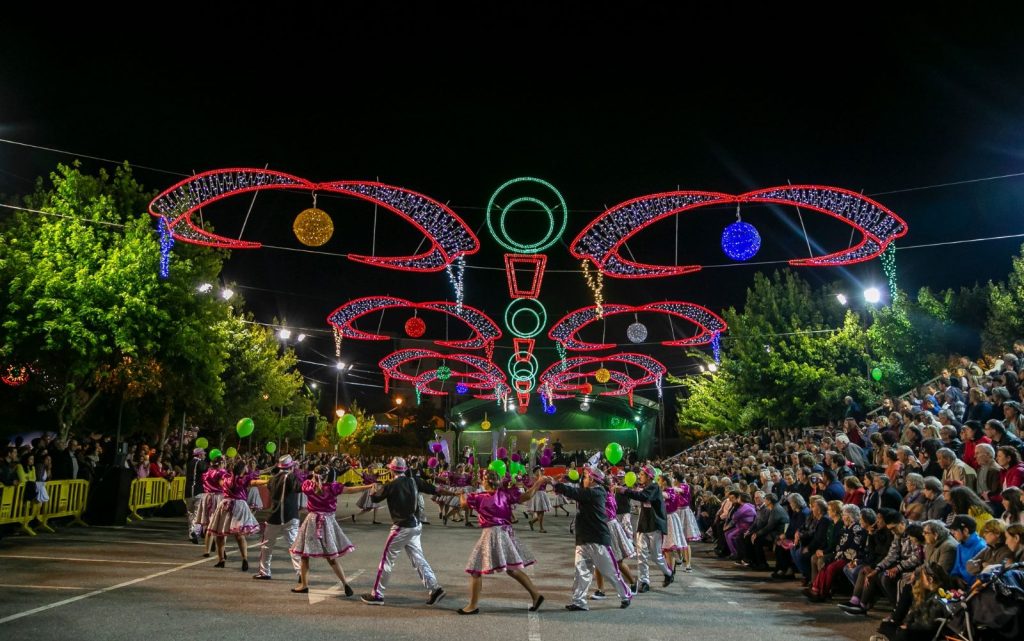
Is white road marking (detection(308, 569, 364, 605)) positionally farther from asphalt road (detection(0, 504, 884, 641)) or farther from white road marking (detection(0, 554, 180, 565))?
white road marking (detection(0, 554, 180, 565))

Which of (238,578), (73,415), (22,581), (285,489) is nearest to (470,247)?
(285,489)

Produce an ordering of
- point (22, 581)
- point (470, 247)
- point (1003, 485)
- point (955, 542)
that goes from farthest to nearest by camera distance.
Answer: point (470, 247), point (22, 581), point (1003, 485), point (955, 542)

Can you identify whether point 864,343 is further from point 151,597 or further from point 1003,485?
point 151,597

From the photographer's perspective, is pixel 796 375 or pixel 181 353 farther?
pixel 796 375

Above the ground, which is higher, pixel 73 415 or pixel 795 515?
pixel 73 415

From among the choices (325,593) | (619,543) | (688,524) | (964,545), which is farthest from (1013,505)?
(325,593)

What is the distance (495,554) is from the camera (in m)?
8.55

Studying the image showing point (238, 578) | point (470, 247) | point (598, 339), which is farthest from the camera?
point (598, 339)

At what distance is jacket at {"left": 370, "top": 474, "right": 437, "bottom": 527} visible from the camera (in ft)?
30.0

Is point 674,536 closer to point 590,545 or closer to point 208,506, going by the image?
point 590,545

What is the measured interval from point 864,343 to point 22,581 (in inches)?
1058

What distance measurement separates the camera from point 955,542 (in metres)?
6.90

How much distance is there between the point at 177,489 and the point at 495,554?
17214mm

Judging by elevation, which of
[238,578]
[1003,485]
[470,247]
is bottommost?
[238,578]
